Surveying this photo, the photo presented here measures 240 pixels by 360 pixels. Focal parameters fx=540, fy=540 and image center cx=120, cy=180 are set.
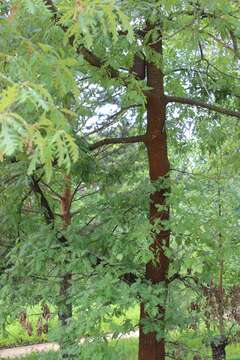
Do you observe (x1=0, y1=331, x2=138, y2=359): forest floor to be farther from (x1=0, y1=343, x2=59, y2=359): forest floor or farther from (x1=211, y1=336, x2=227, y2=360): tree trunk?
(x1=211, y1=336, x2=227, y2=360): tree trunk

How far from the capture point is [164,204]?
11.4 ft

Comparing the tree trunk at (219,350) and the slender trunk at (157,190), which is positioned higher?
the slender trunk at (157,190)

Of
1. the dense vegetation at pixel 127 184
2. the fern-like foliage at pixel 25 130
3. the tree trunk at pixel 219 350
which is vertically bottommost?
the tree trunk at pixel 219 350

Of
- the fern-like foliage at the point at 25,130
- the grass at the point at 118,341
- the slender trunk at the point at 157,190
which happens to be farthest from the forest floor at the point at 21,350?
the fern-like foliage at the point at 25,130

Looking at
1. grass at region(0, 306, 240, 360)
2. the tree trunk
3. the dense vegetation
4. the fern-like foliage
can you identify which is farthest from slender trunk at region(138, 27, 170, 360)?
the fern-like foliage

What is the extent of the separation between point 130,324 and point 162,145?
4.10 feet

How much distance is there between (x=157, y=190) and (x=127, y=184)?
2.21ft

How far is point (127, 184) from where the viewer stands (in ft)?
13.9

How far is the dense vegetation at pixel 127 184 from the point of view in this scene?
274 centimetres

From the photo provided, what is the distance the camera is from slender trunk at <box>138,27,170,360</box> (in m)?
3.51

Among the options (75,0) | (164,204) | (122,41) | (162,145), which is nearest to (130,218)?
(164,204)

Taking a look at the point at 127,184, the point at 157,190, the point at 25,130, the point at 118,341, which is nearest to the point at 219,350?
the point at 118,341

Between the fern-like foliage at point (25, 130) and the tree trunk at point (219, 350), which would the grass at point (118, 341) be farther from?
the fern-like foliage at point (25, 130)

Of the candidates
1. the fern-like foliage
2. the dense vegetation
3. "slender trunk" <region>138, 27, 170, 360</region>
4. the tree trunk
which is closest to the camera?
the fern-like foliage
